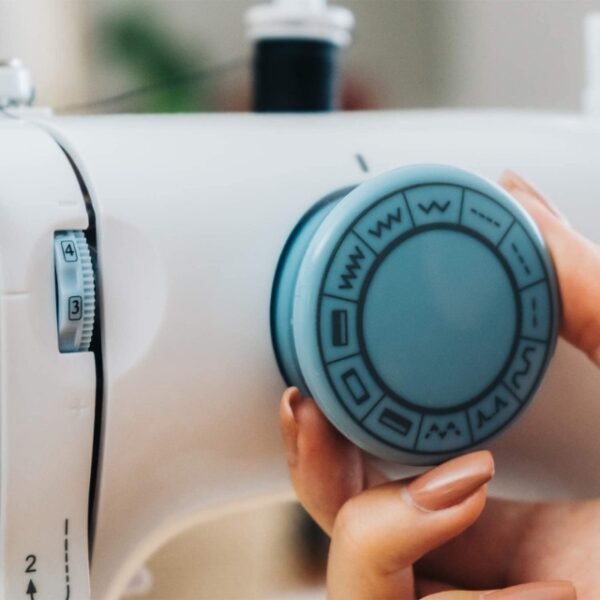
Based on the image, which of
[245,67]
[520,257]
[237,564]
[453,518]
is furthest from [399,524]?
[245,67]

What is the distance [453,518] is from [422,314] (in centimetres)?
8

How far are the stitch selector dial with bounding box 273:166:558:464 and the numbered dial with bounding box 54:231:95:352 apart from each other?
87 mm

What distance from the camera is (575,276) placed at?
0.39 m

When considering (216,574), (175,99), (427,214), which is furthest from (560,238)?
(175,99)

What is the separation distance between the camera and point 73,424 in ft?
1.24

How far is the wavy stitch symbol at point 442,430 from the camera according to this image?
37 cm

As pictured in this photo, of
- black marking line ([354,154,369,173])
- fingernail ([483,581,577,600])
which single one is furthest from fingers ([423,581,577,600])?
black marking line ([354,154,369,173])

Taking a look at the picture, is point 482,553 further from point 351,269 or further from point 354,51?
point 354,51

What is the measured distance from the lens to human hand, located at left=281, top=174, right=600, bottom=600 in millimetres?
369

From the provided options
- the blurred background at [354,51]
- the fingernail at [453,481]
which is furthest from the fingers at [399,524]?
the blurred background at [354,51]

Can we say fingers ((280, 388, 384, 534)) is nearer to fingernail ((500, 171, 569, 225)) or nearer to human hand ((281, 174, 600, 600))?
human hand ((281, 174, 600, 600))

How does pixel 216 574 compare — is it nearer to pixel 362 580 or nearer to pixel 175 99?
pixel 362 580

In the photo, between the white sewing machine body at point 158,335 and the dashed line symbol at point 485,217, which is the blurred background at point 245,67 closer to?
the white sewing machine body at point 158,335

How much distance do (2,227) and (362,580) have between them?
21cm
